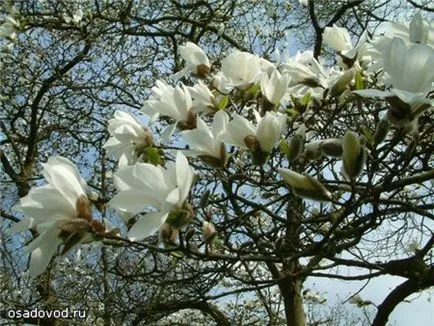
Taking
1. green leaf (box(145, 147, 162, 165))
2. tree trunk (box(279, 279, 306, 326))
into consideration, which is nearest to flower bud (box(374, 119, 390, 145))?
green leaf (box(145, 147, 162, 165))

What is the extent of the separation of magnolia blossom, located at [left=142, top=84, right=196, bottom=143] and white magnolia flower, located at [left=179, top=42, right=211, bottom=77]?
10.5 inches

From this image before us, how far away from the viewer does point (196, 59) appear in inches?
60.7

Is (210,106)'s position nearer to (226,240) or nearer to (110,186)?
(226,240)

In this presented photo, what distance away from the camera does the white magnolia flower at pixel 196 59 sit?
60.6 inches

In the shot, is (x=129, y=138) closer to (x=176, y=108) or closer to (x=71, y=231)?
(x=176, y=108)

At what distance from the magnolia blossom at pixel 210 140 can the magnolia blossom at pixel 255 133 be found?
0.02 meters

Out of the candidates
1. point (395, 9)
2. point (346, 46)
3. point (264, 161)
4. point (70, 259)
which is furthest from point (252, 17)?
point (264, 161)

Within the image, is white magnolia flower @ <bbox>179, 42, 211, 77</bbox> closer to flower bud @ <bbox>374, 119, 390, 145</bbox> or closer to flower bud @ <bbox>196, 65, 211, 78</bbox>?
flower bud @ <bbox>196, 65, 211, 78</bbox>

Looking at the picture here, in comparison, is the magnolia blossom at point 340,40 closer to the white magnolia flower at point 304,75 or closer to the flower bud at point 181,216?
the white magnolia flower at point 304,75

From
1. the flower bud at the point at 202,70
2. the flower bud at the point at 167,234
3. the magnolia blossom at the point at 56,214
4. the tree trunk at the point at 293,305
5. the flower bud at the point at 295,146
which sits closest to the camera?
the magnolia blossom at the point at 56,214

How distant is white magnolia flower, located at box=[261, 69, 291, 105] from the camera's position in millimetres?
1258

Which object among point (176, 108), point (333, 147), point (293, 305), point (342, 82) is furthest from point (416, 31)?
point (293, 305)

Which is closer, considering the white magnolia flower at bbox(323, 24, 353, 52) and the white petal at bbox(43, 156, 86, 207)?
the white petal at bbox(43, 156, 86, 207)

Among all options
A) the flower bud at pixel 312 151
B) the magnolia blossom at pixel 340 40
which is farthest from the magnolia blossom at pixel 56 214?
the magnolia blossom at pixel 340 40
